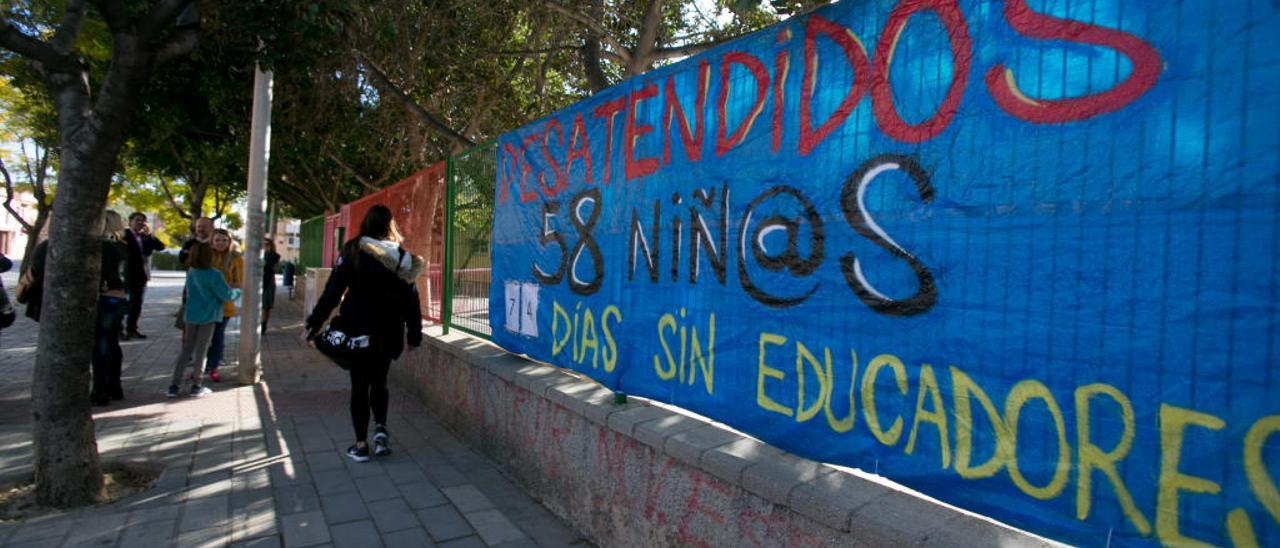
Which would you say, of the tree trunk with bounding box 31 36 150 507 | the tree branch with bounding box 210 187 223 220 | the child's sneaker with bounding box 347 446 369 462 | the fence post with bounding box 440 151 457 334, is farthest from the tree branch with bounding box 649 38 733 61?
the tree branch with bounding box 210 187 223 220

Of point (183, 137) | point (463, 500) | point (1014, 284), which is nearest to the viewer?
point (1014, 284)

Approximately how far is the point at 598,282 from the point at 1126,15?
2.49m

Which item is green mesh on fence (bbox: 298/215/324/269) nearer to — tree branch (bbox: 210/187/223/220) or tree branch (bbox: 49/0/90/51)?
tree branch (bbox: 49/0/90/51)

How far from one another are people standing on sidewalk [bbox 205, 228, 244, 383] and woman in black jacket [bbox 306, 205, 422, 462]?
8.94 ft

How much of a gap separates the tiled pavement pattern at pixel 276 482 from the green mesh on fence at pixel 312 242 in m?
7.36

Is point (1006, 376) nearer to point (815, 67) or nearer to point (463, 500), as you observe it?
point (815, 67)

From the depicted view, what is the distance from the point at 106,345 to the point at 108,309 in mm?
317

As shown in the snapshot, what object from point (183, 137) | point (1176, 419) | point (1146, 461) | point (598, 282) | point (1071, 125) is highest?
point (183, 137)

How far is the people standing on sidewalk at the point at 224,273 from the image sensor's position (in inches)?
257

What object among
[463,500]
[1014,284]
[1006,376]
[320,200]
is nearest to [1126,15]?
[1014,284]

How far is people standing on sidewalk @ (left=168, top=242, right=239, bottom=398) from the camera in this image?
630cm

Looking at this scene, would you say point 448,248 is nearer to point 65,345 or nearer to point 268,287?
point 65,345

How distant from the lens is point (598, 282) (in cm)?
363

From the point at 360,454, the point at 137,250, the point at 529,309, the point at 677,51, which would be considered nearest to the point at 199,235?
the point at 137,250
